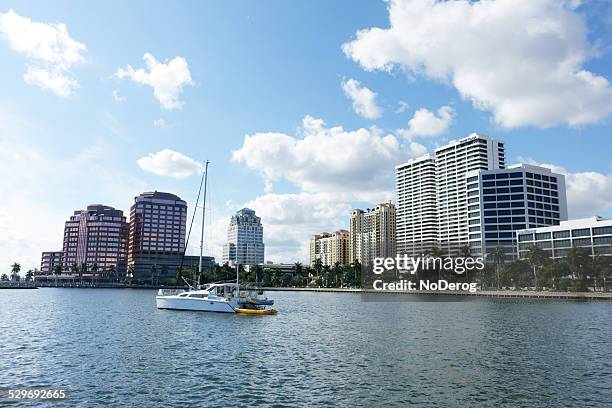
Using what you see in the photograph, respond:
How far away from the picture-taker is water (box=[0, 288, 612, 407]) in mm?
32719

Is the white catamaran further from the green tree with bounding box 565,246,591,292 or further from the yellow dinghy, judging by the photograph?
the green tree with bounding box 565,246,591,292

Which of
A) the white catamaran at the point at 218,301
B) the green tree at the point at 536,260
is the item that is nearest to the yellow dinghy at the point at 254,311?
the white catamaran at the point at 218,301

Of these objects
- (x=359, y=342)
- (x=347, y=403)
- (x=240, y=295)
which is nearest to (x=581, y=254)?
(x=240, y=295)

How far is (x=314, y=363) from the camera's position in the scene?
145 ft

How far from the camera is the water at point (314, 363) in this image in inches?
1288

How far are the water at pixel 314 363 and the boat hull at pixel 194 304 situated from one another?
18847 millimetres

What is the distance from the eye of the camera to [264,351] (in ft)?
168

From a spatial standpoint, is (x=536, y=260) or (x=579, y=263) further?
(x=536, y=260)

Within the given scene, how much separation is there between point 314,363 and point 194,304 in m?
57.0

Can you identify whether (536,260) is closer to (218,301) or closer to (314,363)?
(218,301)

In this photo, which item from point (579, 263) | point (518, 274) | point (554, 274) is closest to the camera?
point (579, 263)

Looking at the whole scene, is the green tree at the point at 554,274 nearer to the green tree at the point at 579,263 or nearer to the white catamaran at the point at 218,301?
the green tree at the point at 579,263

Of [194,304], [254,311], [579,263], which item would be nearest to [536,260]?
[579,263]

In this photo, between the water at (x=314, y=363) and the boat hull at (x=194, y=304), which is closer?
the water at (x=314, y=363)
